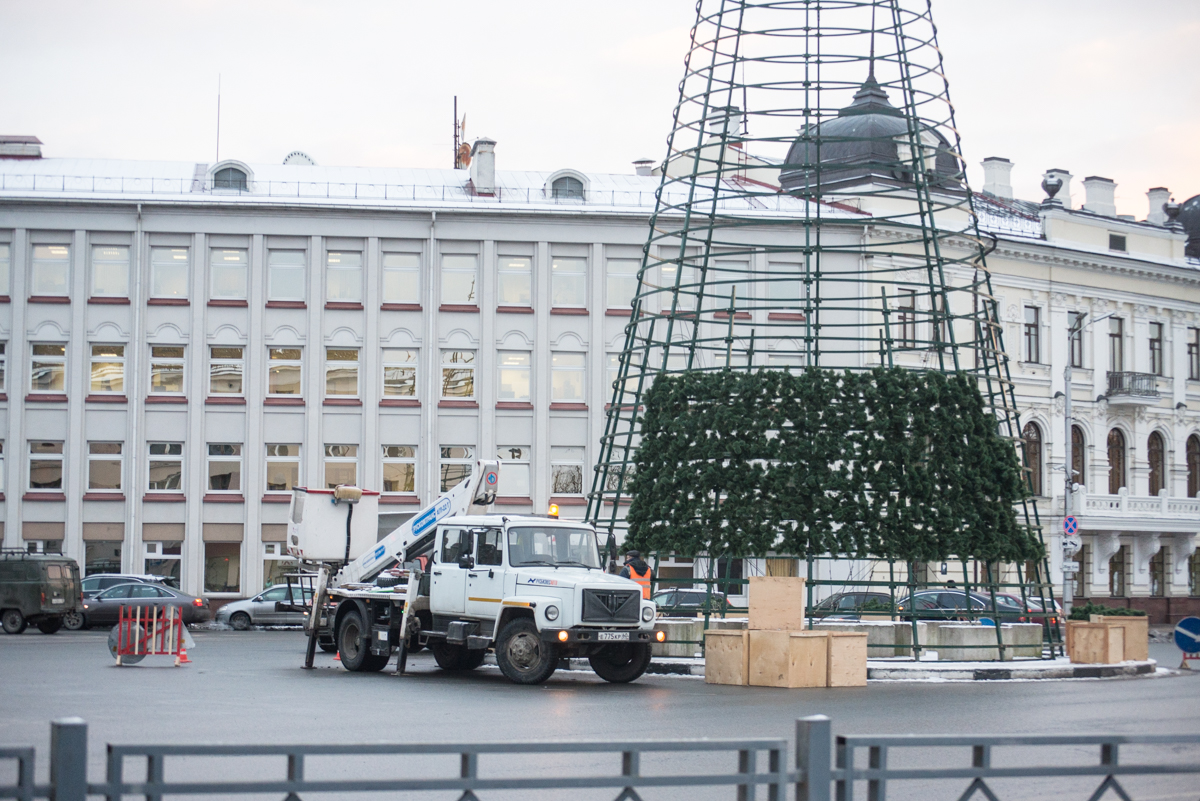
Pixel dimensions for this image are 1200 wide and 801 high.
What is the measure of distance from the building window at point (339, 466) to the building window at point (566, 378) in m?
7.14

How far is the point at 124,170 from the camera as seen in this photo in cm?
5459

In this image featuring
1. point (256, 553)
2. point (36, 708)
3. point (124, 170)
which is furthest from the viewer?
point (124, 170)

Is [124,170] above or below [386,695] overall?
above

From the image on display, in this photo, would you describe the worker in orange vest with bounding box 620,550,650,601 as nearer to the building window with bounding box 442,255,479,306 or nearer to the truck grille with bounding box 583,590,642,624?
the truck grille with bounding box 583,590,642,624

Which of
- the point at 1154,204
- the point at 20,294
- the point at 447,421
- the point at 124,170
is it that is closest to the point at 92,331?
the point at 20,294

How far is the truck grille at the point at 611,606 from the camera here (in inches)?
803

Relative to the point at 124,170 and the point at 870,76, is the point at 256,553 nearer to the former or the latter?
the point at 124,170

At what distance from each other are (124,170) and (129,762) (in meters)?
46.5

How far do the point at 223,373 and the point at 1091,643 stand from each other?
113ft

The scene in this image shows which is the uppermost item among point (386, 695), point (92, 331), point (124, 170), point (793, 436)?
point (124, 170)

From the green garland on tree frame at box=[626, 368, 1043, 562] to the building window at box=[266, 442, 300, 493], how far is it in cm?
2977

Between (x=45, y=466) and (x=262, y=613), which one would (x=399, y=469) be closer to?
(x=262, y=613)

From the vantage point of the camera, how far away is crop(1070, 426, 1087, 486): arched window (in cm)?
6000

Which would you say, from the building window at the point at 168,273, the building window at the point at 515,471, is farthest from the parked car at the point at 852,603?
the building window at the point at 168,273
